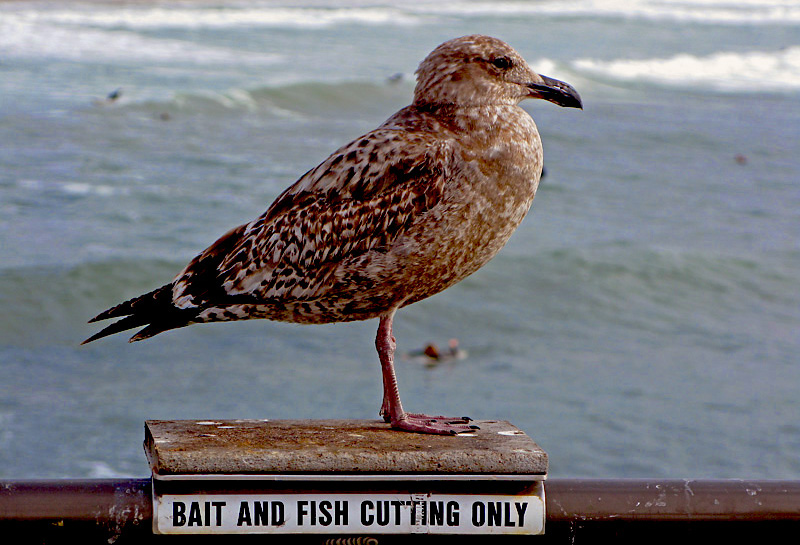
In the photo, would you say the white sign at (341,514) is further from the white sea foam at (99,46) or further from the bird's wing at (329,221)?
the white sea foam at (99,46)

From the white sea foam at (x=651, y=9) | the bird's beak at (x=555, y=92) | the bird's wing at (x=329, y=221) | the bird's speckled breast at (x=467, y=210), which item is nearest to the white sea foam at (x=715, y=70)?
the white sea foam at (x=651, y=9)

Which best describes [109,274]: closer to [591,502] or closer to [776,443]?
[776,443]

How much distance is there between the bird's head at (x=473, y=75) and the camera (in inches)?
147

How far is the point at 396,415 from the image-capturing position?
3.88 meters

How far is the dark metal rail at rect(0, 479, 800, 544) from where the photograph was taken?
2844mm

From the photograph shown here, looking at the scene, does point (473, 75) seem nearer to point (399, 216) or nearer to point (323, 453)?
point (399, 216)

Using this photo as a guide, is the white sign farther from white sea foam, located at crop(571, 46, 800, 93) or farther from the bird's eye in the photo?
white sea foam, located at crop(571, 46, 800, 93)

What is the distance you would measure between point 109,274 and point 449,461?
442 inches

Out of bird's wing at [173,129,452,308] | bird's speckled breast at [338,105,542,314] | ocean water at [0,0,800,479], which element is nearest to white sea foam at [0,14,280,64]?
ocean water at [0,0,800,479]

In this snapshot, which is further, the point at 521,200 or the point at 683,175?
the point at 683,175

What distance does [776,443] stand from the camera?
32.7 feet

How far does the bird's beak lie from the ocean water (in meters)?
5.80

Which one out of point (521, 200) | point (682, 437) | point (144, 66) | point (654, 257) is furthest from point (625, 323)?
point (144, 66)

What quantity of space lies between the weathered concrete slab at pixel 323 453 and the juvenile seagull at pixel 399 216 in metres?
0.39
